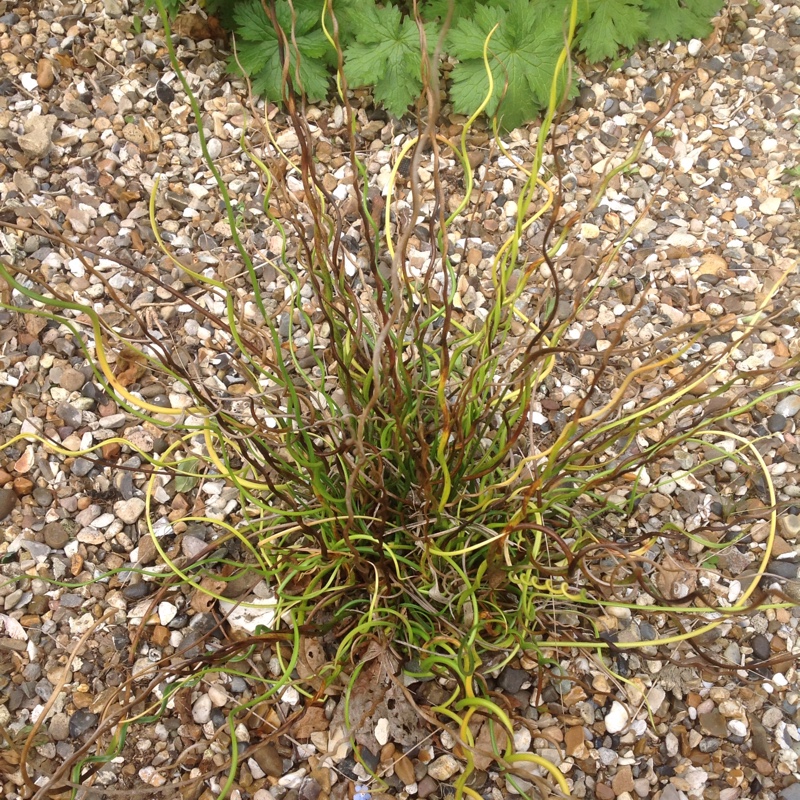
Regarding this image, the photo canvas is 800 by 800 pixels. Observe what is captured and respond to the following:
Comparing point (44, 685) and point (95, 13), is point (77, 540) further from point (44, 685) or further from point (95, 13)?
point (95, 13)

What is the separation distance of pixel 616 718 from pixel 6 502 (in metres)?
1.14

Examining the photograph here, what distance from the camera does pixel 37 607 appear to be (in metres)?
1.26

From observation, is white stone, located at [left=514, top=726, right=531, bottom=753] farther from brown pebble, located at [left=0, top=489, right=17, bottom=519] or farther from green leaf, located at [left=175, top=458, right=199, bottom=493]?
brown pebble, located at [left=0, top=489, right=17, bottom=519]

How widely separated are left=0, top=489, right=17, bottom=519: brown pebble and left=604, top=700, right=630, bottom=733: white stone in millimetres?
1121

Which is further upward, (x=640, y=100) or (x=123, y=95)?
(x=123, y=95)

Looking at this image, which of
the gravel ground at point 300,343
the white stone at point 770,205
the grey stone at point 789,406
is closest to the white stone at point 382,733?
the gravel ground at point 300,343

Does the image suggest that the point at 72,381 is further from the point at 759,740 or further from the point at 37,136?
the point at 759,740

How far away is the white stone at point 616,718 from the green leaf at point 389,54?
135 centimetres

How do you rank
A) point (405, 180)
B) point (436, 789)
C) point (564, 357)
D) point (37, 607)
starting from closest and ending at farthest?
1. point (436, 789)
2. point (37, 607)
3. point (564, 357)
4. point (405, 180)

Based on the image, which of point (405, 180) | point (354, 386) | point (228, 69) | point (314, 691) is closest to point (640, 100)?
point (405, 180)

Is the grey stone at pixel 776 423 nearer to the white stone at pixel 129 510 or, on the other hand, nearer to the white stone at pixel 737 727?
the white stone at pixel 737 727

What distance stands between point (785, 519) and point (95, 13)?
204 cm

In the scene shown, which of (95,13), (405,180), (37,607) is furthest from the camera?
(95,13)

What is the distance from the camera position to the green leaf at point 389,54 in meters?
1.70
